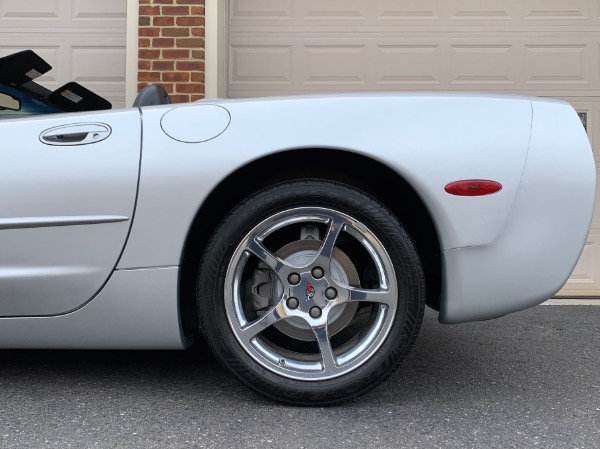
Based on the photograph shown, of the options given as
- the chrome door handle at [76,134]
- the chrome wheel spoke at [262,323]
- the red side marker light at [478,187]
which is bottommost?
the chrome wheel spoke at [262,323]

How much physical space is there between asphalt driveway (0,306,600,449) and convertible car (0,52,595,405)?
157 mm

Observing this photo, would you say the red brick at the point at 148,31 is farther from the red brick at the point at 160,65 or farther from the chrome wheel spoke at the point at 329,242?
the chrome wheel spoke at the point at 329,242

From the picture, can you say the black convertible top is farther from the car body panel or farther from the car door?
the car body panel

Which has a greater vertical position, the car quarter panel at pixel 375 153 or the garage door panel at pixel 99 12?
the garage door panel at pixel 99 12

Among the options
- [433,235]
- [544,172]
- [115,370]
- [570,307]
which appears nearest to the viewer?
[544,172]

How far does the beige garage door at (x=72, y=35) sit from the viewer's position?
4.91m

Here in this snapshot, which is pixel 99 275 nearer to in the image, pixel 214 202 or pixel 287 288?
pixel 214 202

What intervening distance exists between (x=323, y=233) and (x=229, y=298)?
1.29ft

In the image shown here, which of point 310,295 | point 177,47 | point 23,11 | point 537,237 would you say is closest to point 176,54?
point 177,47

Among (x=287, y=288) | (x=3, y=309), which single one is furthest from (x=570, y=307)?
(x=3, y=309)

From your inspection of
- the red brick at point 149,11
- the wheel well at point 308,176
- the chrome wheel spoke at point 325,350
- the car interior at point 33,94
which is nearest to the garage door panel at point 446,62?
the red brick at point 149,11

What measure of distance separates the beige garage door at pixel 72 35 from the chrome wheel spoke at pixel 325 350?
11.4 feet

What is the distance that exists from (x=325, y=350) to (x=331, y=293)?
0.58ft

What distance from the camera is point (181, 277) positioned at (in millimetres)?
2062
